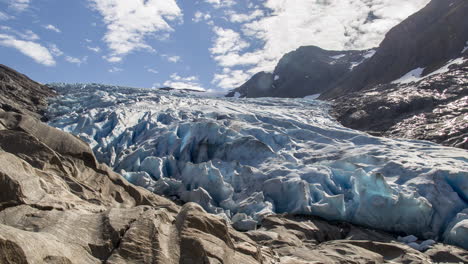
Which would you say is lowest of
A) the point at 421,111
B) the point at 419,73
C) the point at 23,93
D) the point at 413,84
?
the point at 421,111

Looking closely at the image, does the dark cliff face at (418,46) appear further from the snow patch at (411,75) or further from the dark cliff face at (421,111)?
the dark cliff face at (421,111)

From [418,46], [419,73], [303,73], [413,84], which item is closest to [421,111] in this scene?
[413,84]

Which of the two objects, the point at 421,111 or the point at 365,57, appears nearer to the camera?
the point at 421,111

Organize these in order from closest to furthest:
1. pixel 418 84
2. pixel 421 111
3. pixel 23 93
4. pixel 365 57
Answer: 1. pixel 421 111
2. pixel 23 93
3. pixel 418 84
4. pixel 365 57

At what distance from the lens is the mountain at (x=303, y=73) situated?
8475cm

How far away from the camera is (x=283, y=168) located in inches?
722

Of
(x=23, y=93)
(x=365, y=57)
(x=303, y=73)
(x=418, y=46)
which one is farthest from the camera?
(x=365, y=57)

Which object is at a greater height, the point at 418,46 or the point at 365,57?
the point at 365,57

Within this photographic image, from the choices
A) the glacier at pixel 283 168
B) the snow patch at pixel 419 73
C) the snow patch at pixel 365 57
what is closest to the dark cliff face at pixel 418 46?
the snow patch at pixel 419 73

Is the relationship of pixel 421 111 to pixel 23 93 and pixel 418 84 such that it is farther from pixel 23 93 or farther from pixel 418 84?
pixel 23 93

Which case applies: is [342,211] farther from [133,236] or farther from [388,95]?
[388,95]

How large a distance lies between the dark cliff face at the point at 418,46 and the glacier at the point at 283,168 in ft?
117

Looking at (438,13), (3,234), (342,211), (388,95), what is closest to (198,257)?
(3,234)

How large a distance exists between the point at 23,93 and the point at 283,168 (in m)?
28.3
